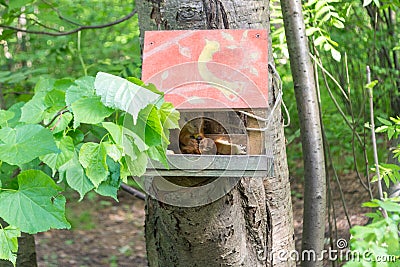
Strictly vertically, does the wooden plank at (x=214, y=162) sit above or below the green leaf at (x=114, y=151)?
below

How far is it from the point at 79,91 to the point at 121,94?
23 centimetres

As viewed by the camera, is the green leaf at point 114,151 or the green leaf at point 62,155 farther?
the green leaf at point 62,155

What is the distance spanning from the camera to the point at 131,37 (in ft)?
17.7

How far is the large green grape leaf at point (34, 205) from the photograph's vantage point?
1.33 meters

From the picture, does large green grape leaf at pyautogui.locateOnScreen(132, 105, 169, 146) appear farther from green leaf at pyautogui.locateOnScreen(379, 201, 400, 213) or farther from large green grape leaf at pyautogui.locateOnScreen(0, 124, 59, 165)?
green leaf at pyautogui.locateOnScreen(379, 201, 400, 213)

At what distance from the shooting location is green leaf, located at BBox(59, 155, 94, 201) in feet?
4.36

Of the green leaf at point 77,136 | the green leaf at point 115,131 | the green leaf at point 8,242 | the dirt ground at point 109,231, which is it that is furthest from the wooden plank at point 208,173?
the dirt ground at point 109,231

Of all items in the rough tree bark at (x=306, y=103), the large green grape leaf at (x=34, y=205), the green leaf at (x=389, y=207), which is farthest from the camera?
A: the rough tree bark at (x=306, y=103)

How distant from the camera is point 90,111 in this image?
130cm

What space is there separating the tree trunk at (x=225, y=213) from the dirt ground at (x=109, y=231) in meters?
1.98

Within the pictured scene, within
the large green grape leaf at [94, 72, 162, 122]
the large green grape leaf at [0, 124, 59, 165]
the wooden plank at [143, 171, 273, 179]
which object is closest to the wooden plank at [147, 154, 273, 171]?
the wooden plank at [143, 171, 273, 179]

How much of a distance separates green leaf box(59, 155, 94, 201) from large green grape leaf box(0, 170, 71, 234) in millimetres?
69

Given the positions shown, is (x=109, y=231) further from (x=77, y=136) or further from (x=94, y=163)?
(x=94, y=163)

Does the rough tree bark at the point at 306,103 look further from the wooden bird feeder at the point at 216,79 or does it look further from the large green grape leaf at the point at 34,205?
the large green grape leaf at the point at 34,205
